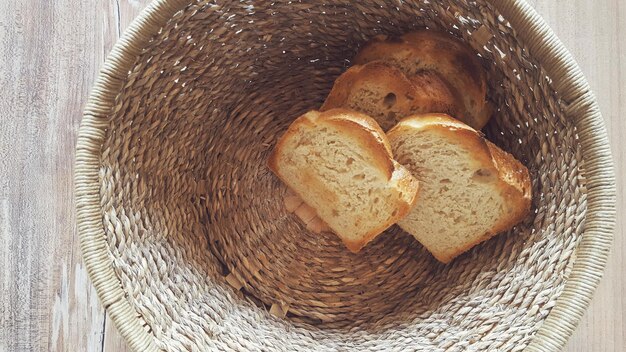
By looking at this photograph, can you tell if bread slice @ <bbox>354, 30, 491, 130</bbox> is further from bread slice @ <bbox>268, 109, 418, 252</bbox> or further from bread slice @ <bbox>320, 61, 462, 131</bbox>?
bread slice @ <bbox>268, 109, 418, 252</bbox>

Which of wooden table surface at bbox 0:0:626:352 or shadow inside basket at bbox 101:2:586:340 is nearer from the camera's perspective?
shadow inside basket at bbox 101:2:586:340

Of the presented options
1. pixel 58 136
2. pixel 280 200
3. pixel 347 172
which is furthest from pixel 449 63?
pixel 58 136

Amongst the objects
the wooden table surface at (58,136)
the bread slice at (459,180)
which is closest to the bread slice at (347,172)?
the bread slice at (459,180)

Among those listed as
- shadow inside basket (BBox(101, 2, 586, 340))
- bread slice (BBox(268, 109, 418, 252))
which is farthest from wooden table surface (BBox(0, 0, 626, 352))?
bread slice (BBox(268, 109, 418, 252))

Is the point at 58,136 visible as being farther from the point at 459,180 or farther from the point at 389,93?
the point at 459,180

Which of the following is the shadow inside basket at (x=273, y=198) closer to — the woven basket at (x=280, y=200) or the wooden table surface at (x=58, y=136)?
the woven basket at (x=280, y=200)
